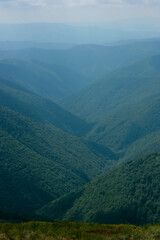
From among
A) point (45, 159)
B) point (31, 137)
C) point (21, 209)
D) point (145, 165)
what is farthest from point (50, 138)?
point (145, 165)

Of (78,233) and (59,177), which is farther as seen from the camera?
(59,177)

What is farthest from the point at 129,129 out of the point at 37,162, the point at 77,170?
the point at 37,162

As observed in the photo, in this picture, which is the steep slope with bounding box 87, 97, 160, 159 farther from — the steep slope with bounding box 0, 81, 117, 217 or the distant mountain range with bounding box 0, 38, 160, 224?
the steep slope with bounding box 0, 81, 117, 217

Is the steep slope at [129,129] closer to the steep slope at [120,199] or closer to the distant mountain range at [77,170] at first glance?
the distant mountain range at [77,170]

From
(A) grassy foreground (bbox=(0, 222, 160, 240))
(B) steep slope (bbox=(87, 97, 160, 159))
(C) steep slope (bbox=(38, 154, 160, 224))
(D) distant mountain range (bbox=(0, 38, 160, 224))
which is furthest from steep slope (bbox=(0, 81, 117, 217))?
(A) grassy foreground (bbox=(0, 222, 160, 240))

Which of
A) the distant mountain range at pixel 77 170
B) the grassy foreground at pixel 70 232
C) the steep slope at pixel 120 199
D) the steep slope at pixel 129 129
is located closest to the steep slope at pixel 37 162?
the distant mountain range at pixel 77 170

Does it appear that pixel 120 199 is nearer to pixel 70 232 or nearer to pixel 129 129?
pixel 70 232

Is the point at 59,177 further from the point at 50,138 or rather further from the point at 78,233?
the point at 78,233
